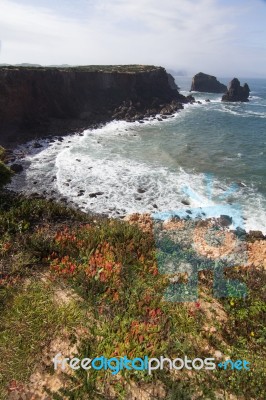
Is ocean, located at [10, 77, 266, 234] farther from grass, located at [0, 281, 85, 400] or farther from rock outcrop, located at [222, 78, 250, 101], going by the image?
rock outcrop, located at [222, 78, 250, 101]

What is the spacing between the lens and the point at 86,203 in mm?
25531

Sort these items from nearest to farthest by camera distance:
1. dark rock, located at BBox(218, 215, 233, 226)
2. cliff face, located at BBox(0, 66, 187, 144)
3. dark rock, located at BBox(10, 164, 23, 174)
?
1. dark rock, located at BBox(218, 215, 233, 226)
2. dark rock, located at BBox(10, 164, 23, 174)
3. cliff face, located at BBox(0, 66, 187, 144)

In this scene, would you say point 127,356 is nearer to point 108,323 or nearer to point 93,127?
point 108,323

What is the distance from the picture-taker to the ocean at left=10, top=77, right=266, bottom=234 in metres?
25.5

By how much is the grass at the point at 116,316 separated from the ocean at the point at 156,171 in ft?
46.8

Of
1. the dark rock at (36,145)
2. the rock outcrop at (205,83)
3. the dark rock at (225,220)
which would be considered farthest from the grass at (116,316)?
the rock outcrop at (205,83)

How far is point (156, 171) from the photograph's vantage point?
32344mm

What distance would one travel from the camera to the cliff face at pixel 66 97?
42.7 m

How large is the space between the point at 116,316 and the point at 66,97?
50.9m

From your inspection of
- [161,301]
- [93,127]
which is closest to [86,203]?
[161,301]

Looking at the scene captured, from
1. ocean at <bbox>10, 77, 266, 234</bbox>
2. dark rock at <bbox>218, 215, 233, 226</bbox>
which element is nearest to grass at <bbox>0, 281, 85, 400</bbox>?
ocean at <bbox>10, 77, 266, 234</bbox>

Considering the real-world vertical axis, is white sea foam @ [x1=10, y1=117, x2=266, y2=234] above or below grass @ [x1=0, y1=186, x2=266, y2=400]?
below

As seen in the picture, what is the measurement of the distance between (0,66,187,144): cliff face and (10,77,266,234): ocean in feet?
15.7

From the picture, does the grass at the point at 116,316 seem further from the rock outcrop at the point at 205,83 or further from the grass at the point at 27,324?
the rock outcrop at the point at 205,83
